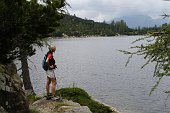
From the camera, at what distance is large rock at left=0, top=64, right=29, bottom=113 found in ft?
35.2

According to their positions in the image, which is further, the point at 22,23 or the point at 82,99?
the point at 82,99

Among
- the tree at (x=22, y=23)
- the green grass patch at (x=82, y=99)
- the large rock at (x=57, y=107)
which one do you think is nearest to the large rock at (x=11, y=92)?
the tree at (x=22, y=23)

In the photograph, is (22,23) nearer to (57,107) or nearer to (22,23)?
(22,23)

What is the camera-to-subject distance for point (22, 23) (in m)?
10.8

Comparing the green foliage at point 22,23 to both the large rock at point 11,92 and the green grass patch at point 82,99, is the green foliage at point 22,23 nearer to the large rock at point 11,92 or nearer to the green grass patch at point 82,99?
the large rock at point 11,92

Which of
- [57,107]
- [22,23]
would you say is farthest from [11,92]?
[57,107]

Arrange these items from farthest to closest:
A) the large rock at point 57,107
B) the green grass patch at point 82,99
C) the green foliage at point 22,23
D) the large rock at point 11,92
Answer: the green grass patch at point 82,99, the large rock at point 57,107, the large rock at point 11,92, the green foliage at point 22,23

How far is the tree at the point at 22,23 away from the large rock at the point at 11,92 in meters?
0.40

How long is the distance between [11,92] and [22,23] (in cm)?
212

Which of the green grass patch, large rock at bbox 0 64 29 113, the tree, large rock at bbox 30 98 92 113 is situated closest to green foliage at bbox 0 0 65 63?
the tree

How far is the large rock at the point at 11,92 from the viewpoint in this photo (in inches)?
422

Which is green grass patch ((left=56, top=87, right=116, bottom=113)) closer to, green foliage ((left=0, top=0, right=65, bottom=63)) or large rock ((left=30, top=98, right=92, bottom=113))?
large rock ((left=30, top=98, right=92, bottom=113))


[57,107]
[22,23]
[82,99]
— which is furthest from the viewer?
[82,99]

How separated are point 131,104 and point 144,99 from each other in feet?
6.71
